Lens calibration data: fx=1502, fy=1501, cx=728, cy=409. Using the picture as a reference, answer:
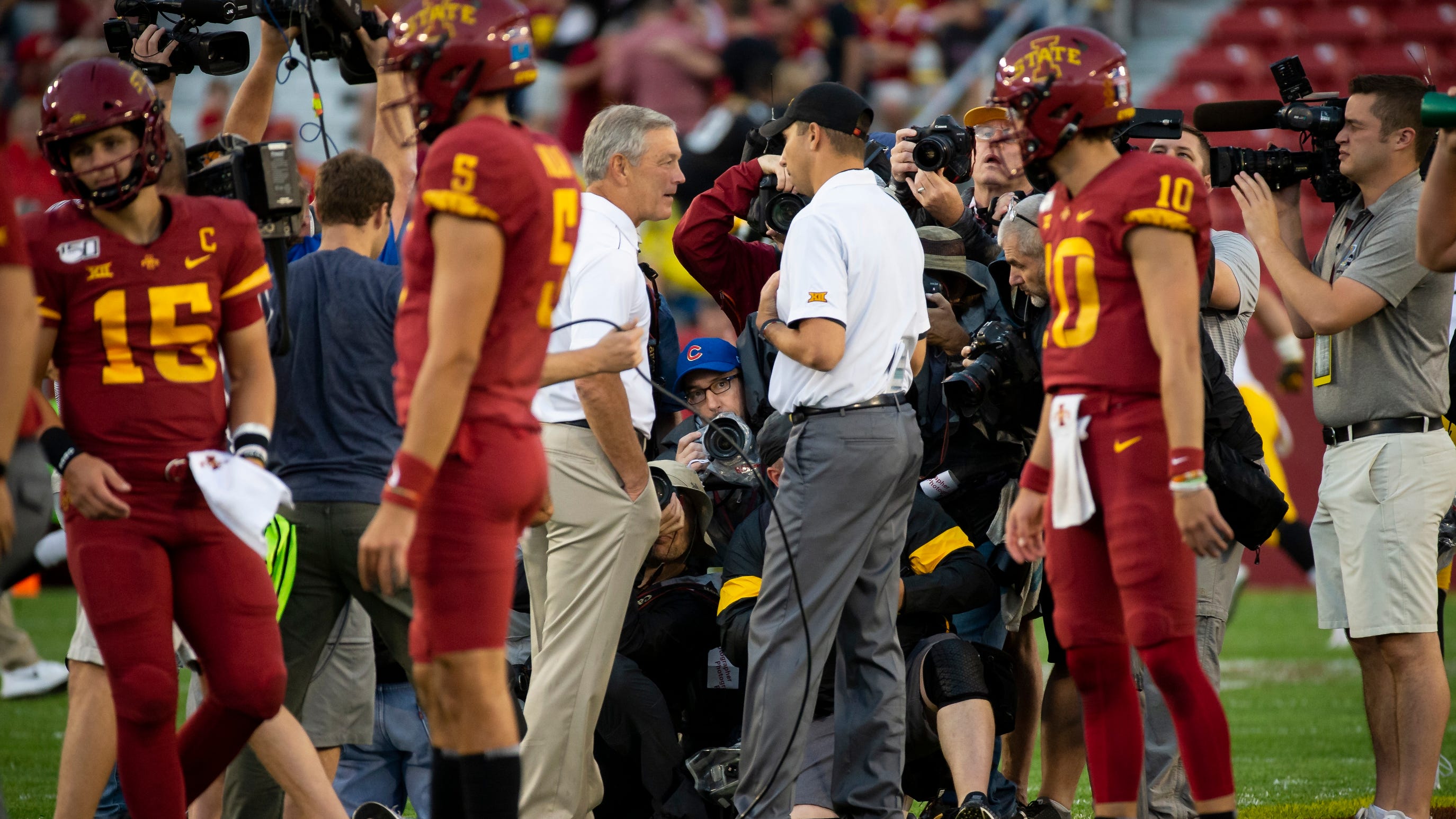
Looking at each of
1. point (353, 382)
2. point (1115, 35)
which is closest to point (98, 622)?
point (353, 382)

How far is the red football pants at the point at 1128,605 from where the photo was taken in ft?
11.2

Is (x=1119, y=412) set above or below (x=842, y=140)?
below

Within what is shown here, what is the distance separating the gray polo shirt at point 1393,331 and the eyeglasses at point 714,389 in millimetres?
2062

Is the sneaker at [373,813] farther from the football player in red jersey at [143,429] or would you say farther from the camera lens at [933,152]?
the camera lens at [933,152]

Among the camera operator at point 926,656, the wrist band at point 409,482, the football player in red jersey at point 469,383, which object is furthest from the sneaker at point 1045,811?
the wrist band at point 409,482

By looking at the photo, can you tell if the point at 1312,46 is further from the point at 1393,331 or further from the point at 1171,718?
the point at 1171,718

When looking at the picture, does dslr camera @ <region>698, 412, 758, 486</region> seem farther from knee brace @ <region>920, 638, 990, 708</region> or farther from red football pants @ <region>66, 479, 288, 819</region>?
red football pants @ <region>66, 479, 288, 819</region>

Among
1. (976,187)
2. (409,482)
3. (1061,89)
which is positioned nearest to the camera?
(409,482)

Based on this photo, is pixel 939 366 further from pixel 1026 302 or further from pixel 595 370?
pixel 595 370

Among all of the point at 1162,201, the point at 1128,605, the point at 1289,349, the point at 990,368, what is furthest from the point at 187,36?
the point at 1289,349

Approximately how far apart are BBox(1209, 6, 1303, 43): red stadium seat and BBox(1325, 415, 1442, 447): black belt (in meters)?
11.5

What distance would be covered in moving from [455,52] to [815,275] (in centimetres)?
150

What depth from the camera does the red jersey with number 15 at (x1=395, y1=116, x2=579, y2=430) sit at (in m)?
2.99

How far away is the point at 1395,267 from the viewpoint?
4770 mm
